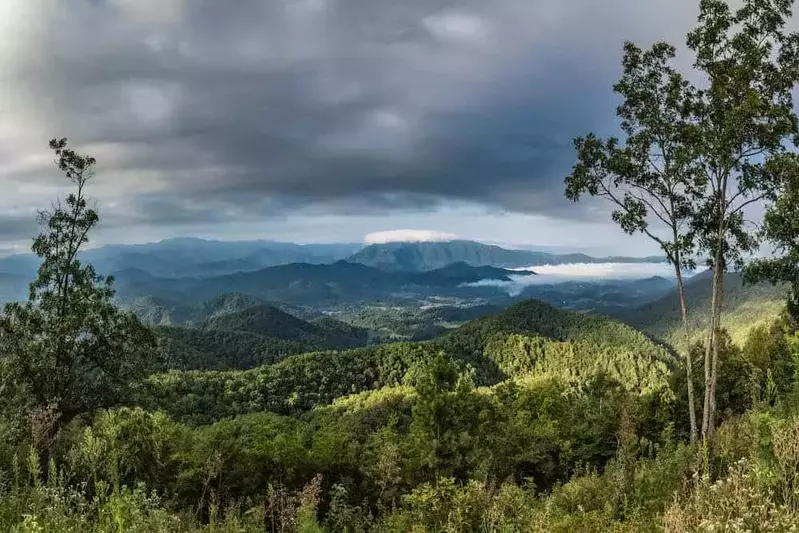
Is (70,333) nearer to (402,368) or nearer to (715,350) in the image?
(715,350)

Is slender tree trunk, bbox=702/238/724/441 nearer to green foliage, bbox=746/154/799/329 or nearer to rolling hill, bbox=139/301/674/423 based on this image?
green foliage, bbox=746/154/799/329

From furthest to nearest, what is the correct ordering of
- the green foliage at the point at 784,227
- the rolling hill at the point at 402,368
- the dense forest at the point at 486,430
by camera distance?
1. the rolling hill at the point at 402,368
2. the green foliage at the point at 784,227
3. the dense forest at the point at 486,430

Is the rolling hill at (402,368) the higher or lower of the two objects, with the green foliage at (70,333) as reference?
lower

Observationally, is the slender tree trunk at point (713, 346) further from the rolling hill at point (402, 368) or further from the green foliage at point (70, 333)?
the rolling hill at point (402, 368)

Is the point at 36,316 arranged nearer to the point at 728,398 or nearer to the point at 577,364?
the point at 728,398

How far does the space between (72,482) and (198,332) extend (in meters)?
198

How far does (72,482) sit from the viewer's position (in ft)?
32.2

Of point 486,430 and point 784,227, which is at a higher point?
point 784,227

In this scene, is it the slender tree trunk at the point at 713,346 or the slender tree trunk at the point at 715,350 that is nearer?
the slender tree trunk at the point at 715,350

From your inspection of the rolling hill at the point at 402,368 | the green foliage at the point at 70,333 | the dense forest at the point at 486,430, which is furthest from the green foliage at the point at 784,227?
the rolling hill at the point at 402,368

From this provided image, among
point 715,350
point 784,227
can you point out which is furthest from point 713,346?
point 784,227

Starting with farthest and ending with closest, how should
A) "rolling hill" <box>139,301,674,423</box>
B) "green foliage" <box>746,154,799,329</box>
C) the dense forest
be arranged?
"rolling hill" <box>139,301,674,423</box>, "green foliage" <box>746,154,799,329</box>, the dense forest

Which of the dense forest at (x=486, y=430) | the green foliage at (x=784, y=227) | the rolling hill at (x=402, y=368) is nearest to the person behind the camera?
the dense forest at (x=486, y=430)

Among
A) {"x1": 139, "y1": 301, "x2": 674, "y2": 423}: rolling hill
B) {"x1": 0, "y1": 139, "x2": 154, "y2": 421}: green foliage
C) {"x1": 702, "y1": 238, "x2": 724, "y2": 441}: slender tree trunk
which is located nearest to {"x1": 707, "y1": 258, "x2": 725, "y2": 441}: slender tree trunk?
{"x1": 702, "y1": 238, "x2": 724, "y2": 441}: slender tree trunk
